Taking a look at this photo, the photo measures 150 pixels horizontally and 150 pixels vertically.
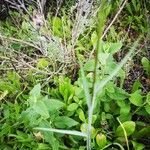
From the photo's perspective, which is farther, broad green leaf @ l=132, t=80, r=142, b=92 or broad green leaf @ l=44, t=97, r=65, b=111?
broad green leaf @ l=132, t=80, r=142, b=92

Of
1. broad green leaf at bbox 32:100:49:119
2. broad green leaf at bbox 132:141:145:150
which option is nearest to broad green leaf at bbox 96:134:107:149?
broad green leaf at bbox 132:141:145:150

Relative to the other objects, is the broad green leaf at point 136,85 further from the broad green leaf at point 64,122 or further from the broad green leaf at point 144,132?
the broad green leaf at point 64,122

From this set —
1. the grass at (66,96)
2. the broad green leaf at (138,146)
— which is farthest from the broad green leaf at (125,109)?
the broad green leaf at (138,146)

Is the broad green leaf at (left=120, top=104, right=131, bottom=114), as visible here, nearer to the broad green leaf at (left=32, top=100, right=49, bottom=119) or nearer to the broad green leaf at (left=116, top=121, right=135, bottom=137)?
the broad green leaf at (left=116, top=121, right=135, bottom=137)

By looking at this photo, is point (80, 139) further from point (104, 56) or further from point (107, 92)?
point (104, 56)

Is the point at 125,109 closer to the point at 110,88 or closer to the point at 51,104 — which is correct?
the point at 110,88

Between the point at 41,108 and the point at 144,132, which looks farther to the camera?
the point at 144,132

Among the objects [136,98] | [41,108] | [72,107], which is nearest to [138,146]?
[136,98]

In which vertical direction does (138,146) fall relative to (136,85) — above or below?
below

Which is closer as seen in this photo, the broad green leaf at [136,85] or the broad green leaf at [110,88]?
Result: the broad green leaf at [110,88]
